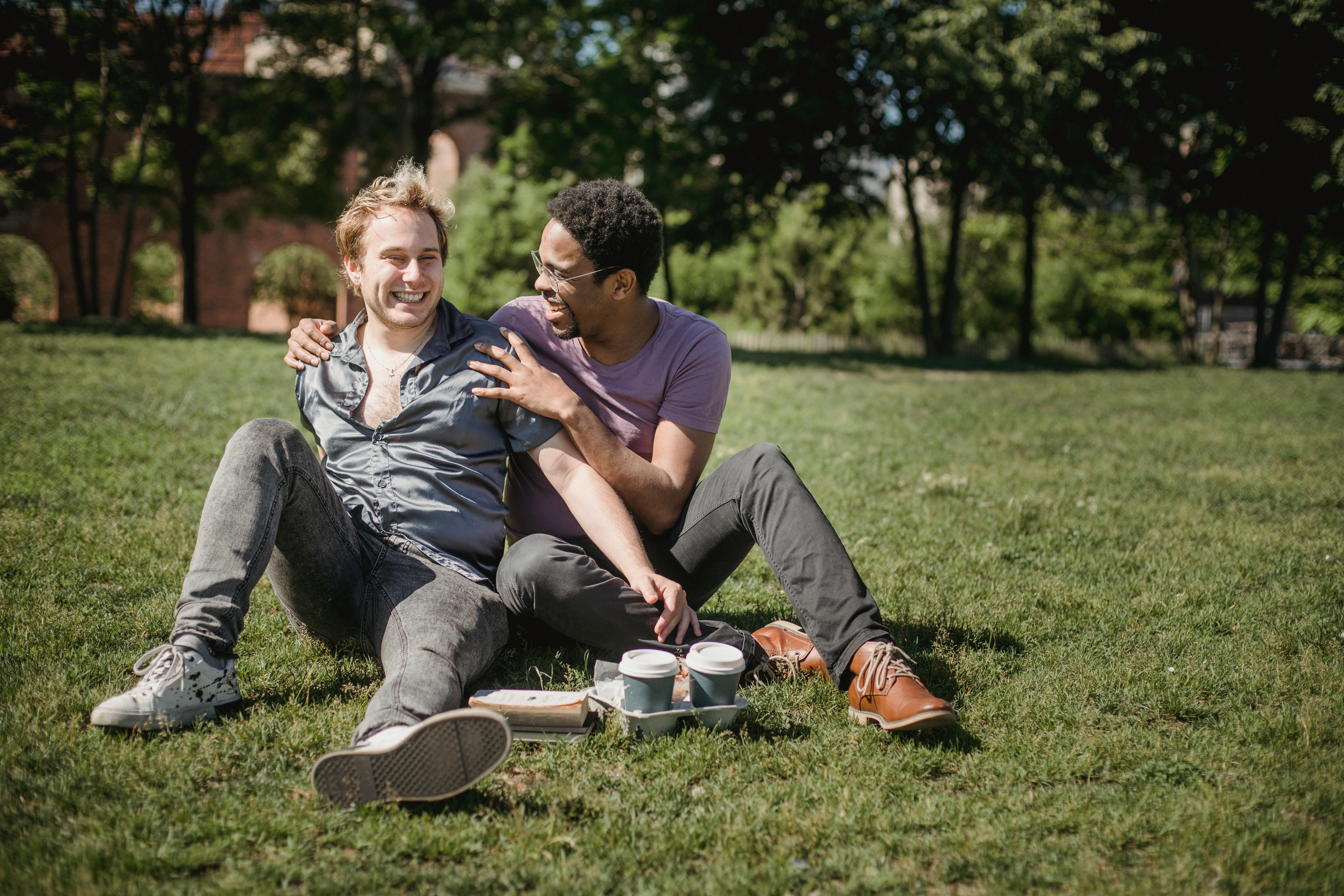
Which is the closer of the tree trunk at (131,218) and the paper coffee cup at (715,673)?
the paper coffee cup at (715,673)

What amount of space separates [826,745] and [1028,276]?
2316 cm

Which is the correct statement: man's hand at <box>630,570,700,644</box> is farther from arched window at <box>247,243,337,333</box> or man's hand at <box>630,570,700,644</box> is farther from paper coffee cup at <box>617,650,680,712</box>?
arched window at <box>247,243,337,333</box>

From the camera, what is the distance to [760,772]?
264 cm

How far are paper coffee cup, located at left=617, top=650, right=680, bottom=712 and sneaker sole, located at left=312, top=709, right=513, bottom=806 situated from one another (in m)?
0.53

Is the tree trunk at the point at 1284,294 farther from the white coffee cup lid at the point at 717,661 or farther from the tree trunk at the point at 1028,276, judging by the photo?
the white coffee cup lid at the point at 717,661

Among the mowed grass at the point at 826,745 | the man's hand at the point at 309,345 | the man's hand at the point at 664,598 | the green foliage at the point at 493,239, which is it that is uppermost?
the green foliage at the point at 493,239

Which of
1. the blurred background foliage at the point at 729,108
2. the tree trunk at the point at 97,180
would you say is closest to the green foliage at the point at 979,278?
the blurred background foliage at the point at 729,108

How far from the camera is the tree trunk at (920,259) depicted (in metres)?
23.2

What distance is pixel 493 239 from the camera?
34656 millimetres

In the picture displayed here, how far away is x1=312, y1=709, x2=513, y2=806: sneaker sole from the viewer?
7.39 feet

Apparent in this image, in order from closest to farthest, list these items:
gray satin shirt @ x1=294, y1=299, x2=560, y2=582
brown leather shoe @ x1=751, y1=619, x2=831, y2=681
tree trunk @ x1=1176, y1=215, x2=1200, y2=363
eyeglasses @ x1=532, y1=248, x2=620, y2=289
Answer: gray satin shirt @ x1=294, y1=299, x2=560, y2=582 → brown leather shoe @ x1=751, y1=619, x2=831, y2=681 → eyeglasses @ x1=532, y1=248, x2=620, y2=289 → tree trunk @ x1=1176, y1=215, x2=1200, y2=363

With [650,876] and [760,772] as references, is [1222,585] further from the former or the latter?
[650,876]

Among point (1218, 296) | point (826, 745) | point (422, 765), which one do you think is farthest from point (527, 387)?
point (1218, 296)

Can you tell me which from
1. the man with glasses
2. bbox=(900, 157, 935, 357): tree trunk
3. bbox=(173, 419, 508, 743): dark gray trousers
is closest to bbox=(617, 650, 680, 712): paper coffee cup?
the man with glasses
